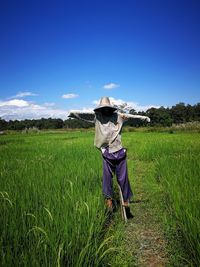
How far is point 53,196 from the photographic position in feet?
8.95

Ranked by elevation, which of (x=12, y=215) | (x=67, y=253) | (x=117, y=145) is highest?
(x=117, y=145)

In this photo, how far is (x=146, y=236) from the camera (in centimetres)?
290

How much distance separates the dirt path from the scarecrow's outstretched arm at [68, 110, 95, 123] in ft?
4.53

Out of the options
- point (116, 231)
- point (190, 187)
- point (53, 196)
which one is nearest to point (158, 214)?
point (190, 187)

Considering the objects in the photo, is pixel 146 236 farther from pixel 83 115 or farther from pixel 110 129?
pixel 83 115

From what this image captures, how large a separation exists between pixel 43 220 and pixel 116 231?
0.88 meters

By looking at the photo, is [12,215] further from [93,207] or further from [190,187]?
[190,187]

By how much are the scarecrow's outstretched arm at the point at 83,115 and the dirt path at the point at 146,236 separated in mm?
1380

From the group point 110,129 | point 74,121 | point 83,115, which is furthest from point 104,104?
point 74,121

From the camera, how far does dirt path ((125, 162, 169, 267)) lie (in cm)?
242

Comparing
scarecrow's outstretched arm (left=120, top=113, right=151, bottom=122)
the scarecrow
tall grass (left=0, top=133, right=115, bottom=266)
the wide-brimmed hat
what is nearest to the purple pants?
the scarecrow

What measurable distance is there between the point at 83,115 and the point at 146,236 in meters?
1.64

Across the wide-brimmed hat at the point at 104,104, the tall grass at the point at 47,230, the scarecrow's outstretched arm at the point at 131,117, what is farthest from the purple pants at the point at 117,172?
the wide-brimmed hat at the point at 104,104

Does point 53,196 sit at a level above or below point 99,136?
below
